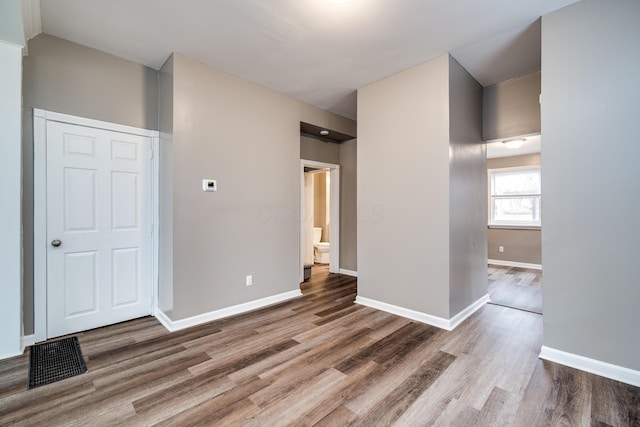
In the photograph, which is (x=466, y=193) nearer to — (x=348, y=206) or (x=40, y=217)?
(x=348, y=206)

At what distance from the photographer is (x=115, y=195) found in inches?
116

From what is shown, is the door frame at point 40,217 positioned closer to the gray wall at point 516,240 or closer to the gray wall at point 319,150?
the gray wall at point 319,150

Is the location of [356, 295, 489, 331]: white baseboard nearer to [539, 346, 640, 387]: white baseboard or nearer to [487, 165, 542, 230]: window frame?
[539, 346, 640, 387]: white baseboard

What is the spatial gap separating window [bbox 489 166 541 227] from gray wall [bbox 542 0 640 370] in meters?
4.60

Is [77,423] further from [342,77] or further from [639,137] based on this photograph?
[639,137]

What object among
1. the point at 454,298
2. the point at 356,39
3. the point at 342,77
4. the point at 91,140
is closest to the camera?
the point at 356,39

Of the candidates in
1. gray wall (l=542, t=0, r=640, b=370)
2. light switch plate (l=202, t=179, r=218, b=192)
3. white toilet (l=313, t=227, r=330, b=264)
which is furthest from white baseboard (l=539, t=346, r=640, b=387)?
white toilet (l=313, t=227, r=330, b=264)

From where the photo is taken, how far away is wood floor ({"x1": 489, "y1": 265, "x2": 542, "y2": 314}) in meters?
3.64

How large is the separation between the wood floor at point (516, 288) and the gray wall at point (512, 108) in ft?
7.14

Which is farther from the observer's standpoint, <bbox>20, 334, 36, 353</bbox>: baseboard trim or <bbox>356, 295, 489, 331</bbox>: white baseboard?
<bbox>356, 295, 489, 331</bbox>: white baseboard

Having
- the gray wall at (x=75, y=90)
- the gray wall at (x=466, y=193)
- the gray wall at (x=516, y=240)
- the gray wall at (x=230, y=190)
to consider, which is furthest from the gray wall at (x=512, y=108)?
the gray wall at (x=75, y=90)

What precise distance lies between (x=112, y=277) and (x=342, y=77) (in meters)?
3.45

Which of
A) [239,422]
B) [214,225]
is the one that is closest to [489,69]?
[214,225]

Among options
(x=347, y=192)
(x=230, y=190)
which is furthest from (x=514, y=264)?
(x=230, y=190)
